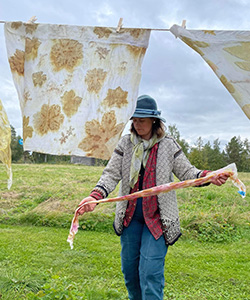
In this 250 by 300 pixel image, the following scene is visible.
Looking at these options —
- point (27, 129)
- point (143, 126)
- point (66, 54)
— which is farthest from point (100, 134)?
point (66, 54)

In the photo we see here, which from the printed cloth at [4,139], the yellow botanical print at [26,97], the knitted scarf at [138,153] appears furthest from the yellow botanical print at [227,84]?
the printed cloth at [4,139]

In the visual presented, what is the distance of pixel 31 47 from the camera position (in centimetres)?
281

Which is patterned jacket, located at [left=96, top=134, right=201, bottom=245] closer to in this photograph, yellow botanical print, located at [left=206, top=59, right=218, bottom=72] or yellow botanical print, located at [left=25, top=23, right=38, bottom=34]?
yellow botanical print, located at [left=206, top=59, right=218, bottom=72]

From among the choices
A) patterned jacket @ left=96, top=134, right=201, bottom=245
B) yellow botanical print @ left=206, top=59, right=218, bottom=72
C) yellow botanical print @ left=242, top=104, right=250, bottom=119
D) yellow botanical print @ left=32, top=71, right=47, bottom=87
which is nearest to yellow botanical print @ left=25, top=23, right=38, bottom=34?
yellow botanical print @ left=32, top=71, right=47, bottom=87

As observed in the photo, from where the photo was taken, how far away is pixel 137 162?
96.9 inches

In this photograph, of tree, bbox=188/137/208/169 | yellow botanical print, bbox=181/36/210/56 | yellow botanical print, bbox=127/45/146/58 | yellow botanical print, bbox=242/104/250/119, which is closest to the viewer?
yellow botanical print, bbox=242/104/250/119

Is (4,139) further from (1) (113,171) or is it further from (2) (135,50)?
(2) (135,50)

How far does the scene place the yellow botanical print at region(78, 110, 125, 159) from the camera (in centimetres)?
278

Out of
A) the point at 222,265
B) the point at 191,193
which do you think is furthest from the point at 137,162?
the point at 191,193

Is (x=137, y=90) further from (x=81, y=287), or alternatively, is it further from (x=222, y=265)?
(x=222, y=265)

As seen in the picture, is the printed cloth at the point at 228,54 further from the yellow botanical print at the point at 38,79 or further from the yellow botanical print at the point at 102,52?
the yellow botanical print at the point at 38,79

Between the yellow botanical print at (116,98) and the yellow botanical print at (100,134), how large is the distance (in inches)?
3.2

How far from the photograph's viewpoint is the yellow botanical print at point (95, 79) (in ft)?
9.10

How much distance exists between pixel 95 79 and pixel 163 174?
1.05 metres
